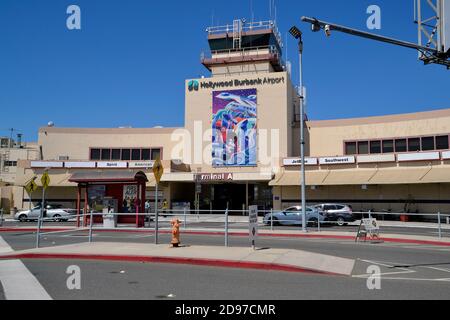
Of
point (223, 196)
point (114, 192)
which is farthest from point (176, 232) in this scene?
point (223, 196)

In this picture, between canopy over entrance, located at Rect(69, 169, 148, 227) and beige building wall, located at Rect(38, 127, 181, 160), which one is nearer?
canopy over entrance, located at Rect(69, 169, 148, 227)

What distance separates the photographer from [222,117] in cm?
4422

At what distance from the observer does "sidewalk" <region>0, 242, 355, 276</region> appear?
1131cm

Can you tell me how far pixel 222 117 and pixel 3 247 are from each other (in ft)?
95.8

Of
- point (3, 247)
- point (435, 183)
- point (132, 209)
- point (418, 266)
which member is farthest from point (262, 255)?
point (435, 183)

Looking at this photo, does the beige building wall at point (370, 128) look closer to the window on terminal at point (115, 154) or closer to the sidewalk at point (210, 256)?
the window on terminal at point (115, 154)

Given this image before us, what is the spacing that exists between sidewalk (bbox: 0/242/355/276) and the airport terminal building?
66.0ft

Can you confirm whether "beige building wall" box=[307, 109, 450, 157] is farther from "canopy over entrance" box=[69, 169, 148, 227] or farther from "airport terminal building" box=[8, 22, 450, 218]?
"canopy over entrance" box=[69, 169, 148, 227]

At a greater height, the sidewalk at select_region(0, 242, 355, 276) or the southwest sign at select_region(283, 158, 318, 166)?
the southwest sign at select_region(283, 158, 318, 166)

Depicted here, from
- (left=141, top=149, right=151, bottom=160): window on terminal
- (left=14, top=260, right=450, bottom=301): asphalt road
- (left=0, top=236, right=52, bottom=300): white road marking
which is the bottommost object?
(left=0, top=236, right=52, bottom=300): white road marking

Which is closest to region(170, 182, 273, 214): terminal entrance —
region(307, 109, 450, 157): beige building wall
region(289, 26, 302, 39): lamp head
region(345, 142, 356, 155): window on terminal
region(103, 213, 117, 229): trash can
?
region(307, 109, 450, 157): beige building wall

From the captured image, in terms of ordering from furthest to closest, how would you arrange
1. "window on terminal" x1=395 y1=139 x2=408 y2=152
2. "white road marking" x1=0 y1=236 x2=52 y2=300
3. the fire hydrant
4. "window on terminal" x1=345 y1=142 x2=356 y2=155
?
"window on terminal" x1=345 y1=142 x2=356 y2=155
"window on terminal" x1=395 y1=139 x2=408 y2=152
the fire hydrant
"white road marking" x1=0 y1=236 x2=52 y2=300

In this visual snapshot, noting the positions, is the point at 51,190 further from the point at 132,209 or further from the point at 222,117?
the point at 132,209

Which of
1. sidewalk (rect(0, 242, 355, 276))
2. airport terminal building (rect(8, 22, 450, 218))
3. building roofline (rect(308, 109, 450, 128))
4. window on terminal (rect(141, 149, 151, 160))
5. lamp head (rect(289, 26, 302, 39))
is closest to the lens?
sidewalk (rect(0, 242, 355, 276))
